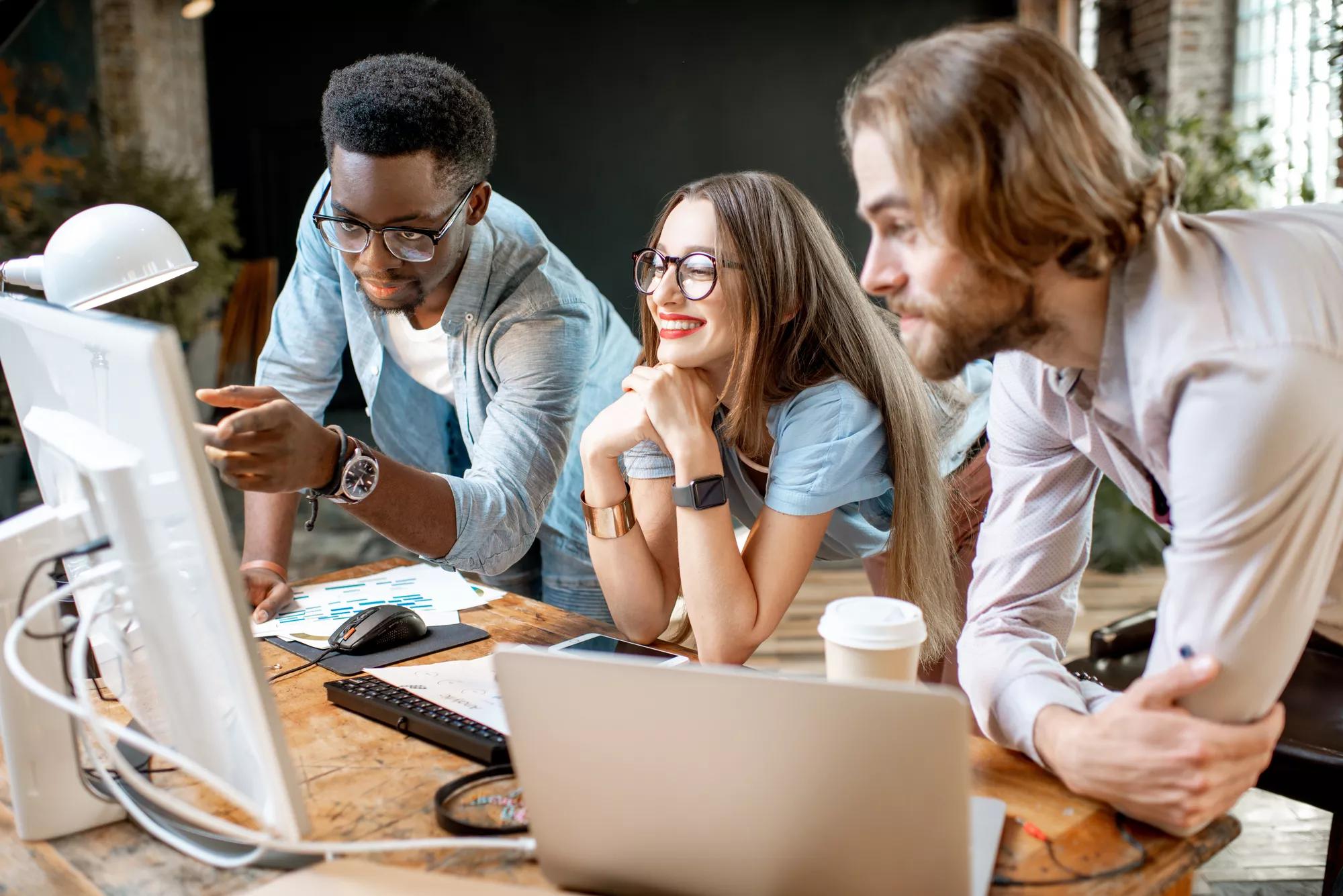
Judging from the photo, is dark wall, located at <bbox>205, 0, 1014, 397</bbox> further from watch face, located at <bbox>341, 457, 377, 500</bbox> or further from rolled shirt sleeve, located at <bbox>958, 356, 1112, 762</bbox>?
rolled shirt sleeve, located at <bbox>958, 356, 1112, 762</bbox>

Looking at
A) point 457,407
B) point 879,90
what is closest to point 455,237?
point 457,407

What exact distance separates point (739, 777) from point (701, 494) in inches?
33.0

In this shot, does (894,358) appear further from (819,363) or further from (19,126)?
(19,126)

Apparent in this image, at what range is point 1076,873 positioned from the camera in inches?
36.6

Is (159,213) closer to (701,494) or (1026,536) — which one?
(701,494)

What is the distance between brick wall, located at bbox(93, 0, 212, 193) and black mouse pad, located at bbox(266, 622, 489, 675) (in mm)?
5252

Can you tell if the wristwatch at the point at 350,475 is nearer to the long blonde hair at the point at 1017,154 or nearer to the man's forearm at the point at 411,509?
the man's forearm at the point at 411,509

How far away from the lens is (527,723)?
873mm

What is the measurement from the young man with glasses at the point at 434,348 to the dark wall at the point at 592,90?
4876mm

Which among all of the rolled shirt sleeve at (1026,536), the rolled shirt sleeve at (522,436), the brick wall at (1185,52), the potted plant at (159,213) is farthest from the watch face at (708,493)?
the brick wall at (1185,52)

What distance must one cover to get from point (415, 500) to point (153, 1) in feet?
20.4

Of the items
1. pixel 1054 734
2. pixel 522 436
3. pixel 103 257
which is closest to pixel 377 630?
pixel 522 436

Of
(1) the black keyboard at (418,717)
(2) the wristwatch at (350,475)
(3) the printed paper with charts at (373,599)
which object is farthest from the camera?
(3) the printed paper with charts at (373,599)

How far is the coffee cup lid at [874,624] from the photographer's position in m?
1.01
